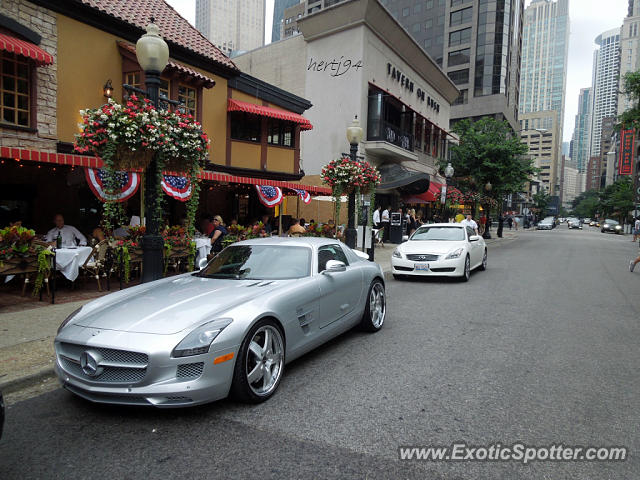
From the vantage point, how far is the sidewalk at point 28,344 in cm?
408

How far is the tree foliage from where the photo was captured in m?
27.2

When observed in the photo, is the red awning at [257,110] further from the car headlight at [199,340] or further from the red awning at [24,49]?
the car headlight at [199,340]

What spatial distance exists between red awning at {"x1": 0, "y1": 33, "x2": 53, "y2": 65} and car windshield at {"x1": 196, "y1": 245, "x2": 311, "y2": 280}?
8.22 m

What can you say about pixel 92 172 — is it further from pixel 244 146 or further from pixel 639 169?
pixel 639 169

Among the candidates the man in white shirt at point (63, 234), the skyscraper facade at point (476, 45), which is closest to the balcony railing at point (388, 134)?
the man in white shirt at point (63, 234)

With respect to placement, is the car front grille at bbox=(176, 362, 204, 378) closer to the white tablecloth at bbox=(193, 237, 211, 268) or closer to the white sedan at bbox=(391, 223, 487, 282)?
the white tablecloth at bbox=(193, 237, 211, 268)

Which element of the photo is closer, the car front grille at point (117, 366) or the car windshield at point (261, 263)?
the car front grille at point (117, 366)

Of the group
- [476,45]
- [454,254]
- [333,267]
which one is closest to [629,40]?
[476,45]

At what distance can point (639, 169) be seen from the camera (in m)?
70.0

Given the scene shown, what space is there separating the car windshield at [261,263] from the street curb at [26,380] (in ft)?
5.67

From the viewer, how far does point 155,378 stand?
3.12m

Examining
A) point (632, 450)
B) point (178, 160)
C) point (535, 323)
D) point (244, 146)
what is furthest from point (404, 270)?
point (244, 146)

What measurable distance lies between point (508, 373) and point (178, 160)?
5.53m

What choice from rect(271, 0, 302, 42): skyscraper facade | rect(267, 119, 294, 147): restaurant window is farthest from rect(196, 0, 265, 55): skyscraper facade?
rect(267, 119, 294, 147): restaurant window
